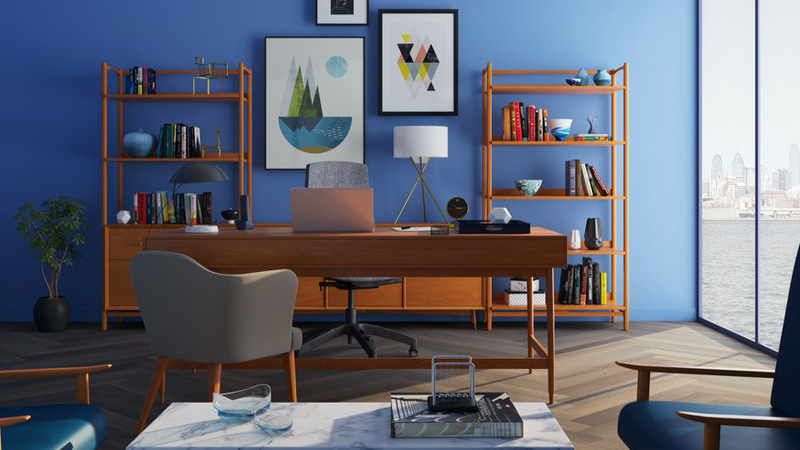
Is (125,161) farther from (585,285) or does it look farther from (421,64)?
(585,285)

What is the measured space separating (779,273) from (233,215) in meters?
10.4

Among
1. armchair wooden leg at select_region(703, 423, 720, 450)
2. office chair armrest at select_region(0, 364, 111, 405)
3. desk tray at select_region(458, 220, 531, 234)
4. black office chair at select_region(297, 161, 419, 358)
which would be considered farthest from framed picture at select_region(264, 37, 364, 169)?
armchair wooden leg at select_region(703, 423, 720, 450)

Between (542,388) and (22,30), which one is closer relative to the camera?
(542,388)

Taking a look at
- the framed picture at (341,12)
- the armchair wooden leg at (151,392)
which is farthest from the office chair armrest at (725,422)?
the framed picture at (341,12)

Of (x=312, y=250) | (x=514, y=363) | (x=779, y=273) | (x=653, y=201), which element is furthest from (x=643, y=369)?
(x=779, y=273)

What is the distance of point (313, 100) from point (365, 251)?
8.58ft

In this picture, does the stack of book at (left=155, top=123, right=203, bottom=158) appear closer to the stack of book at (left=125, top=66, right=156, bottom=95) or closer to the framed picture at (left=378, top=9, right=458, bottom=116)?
the stack of book at (left=125, top=66, right=156, bottom=95)

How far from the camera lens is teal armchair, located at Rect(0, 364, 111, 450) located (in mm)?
1672

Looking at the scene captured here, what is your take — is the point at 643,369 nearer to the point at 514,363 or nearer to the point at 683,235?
the point at 514,363

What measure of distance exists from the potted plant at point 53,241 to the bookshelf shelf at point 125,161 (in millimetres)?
240

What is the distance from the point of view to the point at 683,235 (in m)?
5.47

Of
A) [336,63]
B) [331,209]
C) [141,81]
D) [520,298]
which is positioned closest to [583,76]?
[520,298]

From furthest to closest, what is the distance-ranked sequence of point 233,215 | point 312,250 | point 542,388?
point 233,215 < point 542,388 < point 312,250

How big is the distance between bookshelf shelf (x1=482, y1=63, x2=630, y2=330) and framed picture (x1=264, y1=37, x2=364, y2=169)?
1.01 metres
